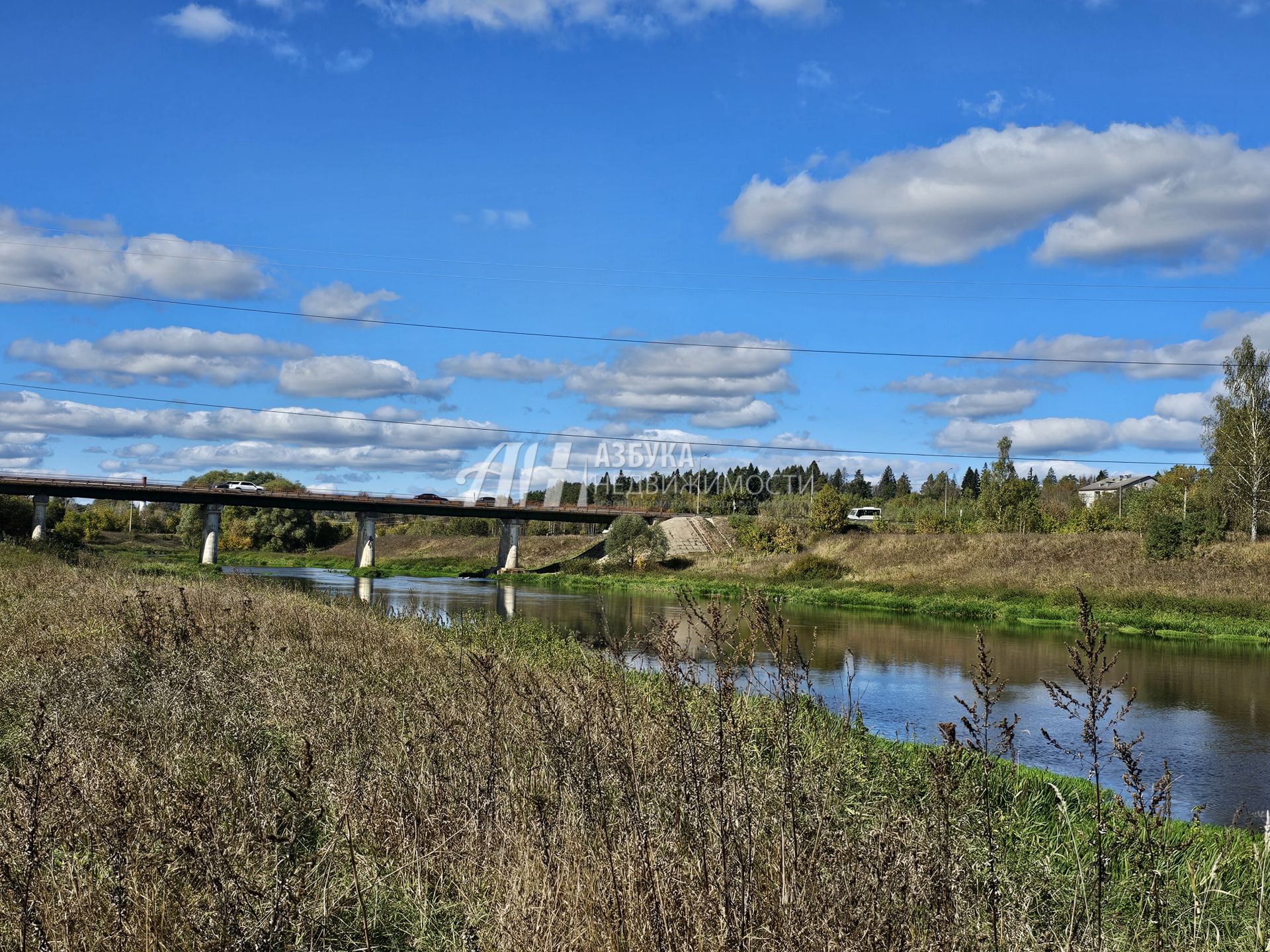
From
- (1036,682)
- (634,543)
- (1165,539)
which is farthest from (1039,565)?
(1036,682)

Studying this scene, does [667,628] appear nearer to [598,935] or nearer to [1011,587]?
[598,935]

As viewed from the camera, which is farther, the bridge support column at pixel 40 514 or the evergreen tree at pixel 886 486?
the evergreen tree at pixel 886 486

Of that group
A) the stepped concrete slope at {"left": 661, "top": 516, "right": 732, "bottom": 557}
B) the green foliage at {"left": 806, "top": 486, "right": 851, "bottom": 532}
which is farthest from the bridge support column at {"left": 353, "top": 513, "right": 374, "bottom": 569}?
the green foliage at {"left": 806, "top": 486, "right": 851, "bottom": 532}

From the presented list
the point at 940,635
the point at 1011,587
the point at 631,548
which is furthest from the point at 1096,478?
the point at 940,635

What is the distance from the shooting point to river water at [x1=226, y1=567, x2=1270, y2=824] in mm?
15188

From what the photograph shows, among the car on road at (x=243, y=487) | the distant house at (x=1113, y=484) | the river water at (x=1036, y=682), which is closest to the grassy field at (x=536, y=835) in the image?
the river water at (x=1036, y=682)

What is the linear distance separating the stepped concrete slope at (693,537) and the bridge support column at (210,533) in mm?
38800

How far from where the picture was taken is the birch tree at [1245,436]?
54906 mm

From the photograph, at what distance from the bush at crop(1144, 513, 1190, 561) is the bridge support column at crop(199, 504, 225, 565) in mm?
69412

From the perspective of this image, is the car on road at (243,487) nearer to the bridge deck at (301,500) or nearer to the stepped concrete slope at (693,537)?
the bridge deck at (301,500)

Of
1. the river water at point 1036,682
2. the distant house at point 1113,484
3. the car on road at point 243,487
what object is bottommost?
the river water at point 1036,682

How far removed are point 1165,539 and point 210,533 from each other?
237ft

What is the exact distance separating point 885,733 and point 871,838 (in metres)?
11.9

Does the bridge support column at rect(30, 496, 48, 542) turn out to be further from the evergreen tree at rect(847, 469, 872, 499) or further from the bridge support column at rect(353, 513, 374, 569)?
the evergreen tree at rect(847, 469, 872, 499)
